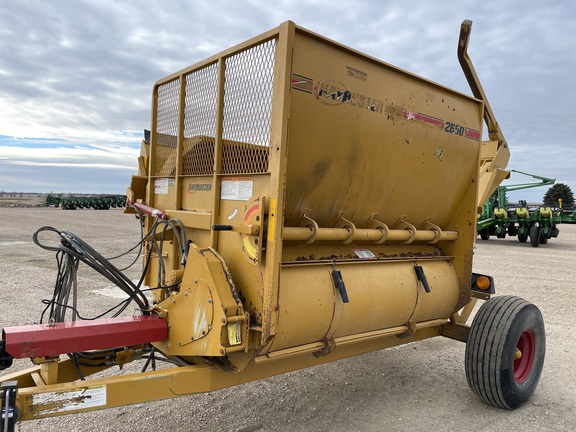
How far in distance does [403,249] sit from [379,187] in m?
0.69

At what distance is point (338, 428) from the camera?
11.4ft

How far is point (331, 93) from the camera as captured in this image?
9.98 feet

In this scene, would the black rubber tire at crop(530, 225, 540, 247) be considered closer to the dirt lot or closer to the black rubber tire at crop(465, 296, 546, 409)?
the dirt lot

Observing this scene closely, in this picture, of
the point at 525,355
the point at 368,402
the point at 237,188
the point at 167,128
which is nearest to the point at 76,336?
the point at 237,188

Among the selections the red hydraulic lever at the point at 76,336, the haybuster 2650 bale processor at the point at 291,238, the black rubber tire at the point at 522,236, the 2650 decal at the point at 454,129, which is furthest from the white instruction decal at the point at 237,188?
the black rubber tire at the point at 522,236

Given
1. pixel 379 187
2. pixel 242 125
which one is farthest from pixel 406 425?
pixel 242 125

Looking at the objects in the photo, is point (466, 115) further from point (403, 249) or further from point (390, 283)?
point (390, 283)

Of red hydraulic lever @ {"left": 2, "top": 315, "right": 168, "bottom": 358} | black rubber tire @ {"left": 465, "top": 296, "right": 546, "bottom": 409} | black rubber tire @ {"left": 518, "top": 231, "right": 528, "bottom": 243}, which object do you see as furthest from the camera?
black rubber tire @ {"left": 518, "top": 231, "right": 528, "bottom": 243}

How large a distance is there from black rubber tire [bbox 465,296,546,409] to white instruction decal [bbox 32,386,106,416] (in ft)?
9.27

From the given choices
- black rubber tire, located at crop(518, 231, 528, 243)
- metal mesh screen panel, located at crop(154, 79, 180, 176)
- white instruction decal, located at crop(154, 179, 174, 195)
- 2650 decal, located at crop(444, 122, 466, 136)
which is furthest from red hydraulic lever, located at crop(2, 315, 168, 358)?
black rubber tire, located at crop(518, 231, 528, 243)

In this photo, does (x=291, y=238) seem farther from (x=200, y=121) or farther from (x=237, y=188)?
(x=200, y=121)

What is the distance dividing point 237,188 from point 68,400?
1.51 metres

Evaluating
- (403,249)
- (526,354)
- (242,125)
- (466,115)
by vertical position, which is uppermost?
(466,115)

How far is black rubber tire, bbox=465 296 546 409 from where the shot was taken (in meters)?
3.72
